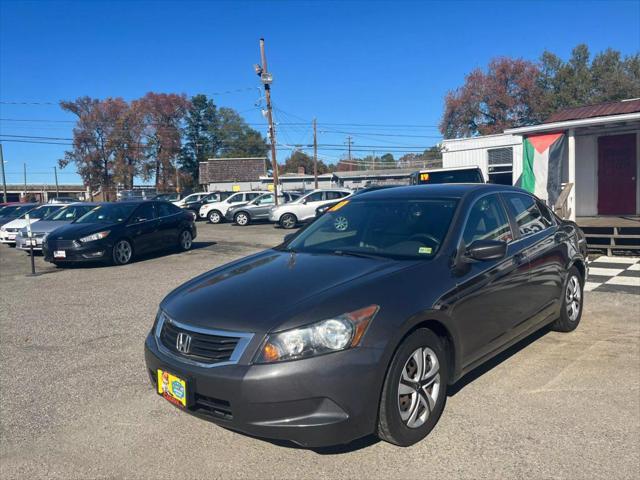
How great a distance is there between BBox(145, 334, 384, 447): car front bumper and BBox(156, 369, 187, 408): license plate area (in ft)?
0.80

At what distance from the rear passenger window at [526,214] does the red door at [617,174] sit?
30.8 feet

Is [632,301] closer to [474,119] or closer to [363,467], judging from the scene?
[363,467]

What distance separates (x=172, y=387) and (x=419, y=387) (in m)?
1.47

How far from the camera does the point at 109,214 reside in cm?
1216

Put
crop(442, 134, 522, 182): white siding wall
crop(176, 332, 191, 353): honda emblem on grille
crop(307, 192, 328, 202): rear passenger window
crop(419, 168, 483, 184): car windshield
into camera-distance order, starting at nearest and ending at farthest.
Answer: crop(176, 332, 191, 353): honda emblem on grille
crop(419, 168, 483, 184): car windshield
crop(442, 134, 522, 182): white siding wall
crop(307, 192, 328, 202): rear passenger window

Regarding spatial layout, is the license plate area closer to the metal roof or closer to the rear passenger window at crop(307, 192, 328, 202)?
Answer: the metal roof

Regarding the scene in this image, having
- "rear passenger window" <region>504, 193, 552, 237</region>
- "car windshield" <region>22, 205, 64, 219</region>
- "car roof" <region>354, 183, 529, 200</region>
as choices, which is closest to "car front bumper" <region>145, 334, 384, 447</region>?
"car roof" <region>354, 183, 529, 200</region>

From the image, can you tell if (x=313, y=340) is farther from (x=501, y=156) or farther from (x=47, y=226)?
(x=501, y=156)

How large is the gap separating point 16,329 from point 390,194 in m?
4.72

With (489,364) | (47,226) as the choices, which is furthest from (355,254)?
(47,226)

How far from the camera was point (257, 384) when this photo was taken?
2.68 metres

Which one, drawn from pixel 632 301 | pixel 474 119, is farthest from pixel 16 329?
pixel 474 119

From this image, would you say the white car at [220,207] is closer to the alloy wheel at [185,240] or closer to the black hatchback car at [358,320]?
the alloy wheel at [185,240]

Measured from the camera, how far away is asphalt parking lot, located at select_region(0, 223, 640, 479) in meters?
2.99
